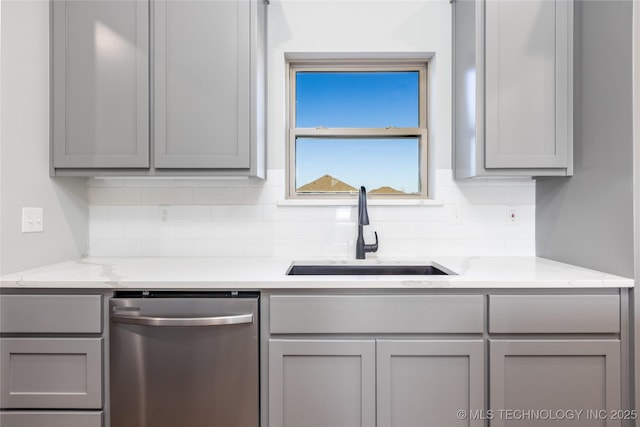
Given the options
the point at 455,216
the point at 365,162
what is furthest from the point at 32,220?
the point at 455,216

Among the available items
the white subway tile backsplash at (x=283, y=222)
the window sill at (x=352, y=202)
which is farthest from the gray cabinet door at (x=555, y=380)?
the window sill at (x=352, y=202)

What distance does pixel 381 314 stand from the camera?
4.67 ft

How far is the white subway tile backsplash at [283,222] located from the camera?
83.4 inches

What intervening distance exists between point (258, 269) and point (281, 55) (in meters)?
1.26

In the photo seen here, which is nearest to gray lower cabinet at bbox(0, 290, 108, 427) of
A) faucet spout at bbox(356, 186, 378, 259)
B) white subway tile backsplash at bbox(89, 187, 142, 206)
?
white subway tile backsplash at bbox(89, 187, 142, 206)

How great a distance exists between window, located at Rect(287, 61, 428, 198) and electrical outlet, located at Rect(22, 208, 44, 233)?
1.28m

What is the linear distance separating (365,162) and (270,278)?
1097 millimetres

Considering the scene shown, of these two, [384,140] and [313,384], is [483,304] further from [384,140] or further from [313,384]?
[384,140]

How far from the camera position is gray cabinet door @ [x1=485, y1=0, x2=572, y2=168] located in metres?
1.75

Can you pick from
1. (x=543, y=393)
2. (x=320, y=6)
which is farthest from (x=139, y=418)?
(x=320, y=6)

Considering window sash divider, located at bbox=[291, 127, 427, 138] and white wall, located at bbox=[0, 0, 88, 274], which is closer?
white wall, located at bbox=[0, 0, 88, 274]

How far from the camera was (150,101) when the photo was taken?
1.73 metres

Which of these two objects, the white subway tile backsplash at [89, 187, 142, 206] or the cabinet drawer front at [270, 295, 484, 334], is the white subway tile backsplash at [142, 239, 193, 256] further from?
the cabinet drawer front at [270, 295, 484, 334]

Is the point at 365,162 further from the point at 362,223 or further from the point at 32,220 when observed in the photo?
the point at 32,220
